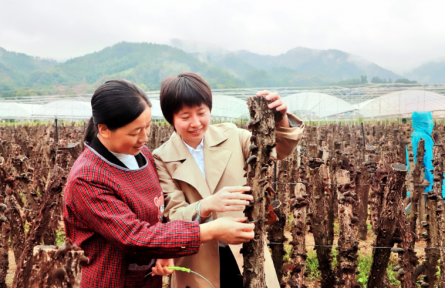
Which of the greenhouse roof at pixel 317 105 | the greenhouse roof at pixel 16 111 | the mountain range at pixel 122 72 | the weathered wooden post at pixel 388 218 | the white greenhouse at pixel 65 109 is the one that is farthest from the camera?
the mountain range at pixel 122 72

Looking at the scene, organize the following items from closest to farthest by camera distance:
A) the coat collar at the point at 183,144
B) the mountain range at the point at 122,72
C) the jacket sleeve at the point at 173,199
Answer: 1. the jacket sleeve at the point at 173,199
2. the coat collar at the point at 183,144
3. the mountain range at the point at 122,72

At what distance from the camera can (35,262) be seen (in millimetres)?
1007

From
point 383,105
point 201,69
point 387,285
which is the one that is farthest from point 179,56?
point 387,285

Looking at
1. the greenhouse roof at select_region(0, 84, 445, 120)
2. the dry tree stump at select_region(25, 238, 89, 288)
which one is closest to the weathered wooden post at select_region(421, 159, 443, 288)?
the dry tree stump at select_region(25, 238, 89, 288)

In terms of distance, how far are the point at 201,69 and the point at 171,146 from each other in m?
123

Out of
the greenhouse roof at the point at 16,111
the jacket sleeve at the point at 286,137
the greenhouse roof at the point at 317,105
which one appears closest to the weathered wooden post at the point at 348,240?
the jacket sleeve at the point at 286,137

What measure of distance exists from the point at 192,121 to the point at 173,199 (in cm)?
35

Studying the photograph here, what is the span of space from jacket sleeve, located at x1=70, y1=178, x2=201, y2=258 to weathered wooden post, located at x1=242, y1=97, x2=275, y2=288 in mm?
301

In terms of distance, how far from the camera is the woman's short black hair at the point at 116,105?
1288 millimetres

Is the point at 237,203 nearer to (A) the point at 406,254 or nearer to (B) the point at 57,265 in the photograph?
(B) the point at 57,265

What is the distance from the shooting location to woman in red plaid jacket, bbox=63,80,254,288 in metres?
1.19

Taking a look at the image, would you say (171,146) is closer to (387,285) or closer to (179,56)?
(387,285)

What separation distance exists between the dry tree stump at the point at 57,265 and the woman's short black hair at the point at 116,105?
48 cm

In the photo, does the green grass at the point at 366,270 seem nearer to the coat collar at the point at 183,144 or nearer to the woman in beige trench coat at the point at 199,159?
the woman in beige trench coat at the point at 199,159
